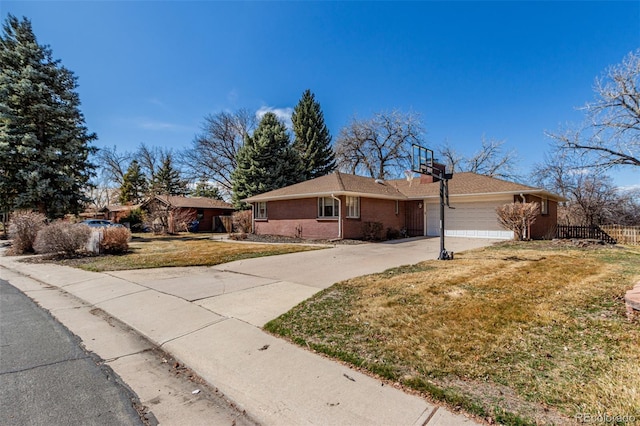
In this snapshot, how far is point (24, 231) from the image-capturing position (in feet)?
41.2

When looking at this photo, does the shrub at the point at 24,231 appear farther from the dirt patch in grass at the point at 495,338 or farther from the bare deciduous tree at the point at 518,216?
the bare deciduous tree at the point at 518,216

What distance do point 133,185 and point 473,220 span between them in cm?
4201

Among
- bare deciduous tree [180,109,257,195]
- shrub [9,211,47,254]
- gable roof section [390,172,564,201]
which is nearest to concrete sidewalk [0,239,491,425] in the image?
shrub [9,211,47,254]

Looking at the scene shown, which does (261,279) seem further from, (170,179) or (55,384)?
(170,179)

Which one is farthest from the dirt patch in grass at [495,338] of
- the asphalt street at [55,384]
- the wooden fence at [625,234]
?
the wooden fence at [625,234]

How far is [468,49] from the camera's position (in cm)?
1379

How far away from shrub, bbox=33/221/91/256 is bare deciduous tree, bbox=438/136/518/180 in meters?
30.1

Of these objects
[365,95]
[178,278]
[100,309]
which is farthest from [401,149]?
[100,309]

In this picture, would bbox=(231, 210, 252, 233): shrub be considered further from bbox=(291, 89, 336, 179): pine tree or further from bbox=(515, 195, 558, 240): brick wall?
bbox=(515, 195, 558, 240): brick wall

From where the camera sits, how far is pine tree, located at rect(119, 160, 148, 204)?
39119 millimetres

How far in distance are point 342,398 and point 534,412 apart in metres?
1.43

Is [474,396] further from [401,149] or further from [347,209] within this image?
[401,149]

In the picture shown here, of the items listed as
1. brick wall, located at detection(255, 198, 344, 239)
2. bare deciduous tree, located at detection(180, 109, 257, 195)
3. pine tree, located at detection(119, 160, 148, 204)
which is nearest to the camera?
brick wall, located at detection(255, 198, 344, 239)

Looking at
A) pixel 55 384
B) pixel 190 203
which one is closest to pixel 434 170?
pixel 55 384
